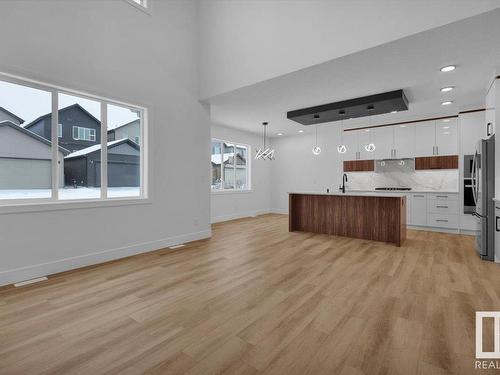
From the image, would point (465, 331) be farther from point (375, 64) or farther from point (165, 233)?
point (165, 233)

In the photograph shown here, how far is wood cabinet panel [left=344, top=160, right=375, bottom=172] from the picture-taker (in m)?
7.26

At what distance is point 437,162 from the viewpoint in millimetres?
6277

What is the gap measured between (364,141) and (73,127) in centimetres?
689

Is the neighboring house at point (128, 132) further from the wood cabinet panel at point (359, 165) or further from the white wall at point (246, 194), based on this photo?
the wood cabinet panel at point (359, 165)

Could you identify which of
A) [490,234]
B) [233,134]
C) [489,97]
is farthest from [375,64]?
[233,134]

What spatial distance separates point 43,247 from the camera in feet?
10.7

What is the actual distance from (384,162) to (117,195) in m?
6.74

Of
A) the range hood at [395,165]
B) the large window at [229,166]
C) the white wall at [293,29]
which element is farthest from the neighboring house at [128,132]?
the range hood at [395,165]

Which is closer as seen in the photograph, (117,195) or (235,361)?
(235,361)

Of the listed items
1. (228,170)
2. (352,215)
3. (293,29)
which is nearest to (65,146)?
(293,29)

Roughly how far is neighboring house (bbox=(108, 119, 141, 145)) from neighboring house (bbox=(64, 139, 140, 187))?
7 cm

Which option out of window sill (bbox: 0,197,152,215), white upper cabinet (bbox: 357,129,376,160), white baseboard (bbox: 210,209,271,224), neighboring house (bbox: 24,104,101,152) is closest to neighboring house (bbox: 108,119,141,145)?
neighboring house (bbox: 24,104,101,152)

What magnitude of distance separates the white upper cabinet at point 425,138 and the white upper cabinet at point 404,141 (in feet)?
0.29

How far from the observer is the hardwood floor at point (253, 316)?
1.66 metres
